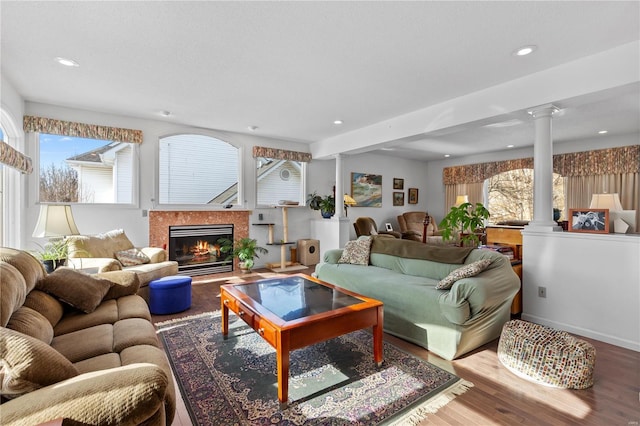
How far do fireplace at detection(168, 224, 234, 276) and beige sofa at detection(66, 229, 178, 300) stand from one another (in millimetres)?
959

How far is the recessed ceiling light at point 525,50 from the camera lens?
256cm

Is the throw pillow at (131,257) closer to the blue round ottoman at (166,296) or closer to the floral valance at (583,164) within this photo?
the blue round ottoman at (166,296)

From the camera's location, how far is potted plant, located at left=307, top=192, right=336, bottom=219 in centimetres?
627

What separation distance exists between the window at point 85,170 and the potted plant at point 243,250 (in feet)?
5.50

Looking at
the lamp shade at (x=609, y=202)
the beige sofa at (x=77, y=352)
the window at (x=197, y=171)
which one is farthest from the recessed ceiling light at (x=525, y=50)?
the window at (x=197, y=171)

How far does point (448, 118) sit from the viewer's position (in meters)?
3.85

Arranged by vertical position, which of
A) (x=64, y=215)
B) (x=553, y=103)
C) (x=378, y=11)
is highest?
(x=378, y=11)

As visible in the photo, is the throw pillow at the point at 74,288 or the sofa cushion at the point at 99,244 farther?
the sofa cushion at the point at 99,244

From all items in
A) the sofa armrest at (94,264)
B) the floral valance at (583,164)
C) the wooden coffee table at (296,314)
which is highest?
the floral valance at (583,164)

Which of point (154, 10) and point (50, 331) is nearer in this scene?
point (50, 331)

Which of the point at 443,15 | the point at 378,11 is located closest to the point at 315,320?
Result: the point at 378,11

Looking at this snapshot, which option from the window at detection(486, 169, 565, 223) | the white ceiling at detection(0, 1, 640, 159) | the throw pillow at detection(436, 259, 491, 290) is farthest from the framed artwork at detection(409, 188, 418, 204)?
the throw pillow at detection(436, 259, 491, 290)

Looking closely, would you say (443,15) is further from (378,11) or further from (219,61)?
(219,61)

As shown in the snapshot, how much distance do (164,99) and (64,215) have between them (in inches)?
68.8
